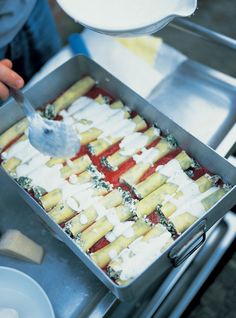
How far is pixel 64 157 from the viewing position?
1051 millimetres

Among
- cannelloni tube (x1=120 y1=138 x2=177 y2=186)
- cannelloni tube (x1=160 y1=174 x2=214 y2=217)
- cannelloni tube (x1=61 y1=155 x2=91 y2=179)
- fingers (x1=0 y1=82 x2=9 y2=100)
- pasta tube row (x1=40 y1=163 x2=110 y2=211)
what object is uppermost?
fingers (x1=0 y1=82 x2=9 y2=100)

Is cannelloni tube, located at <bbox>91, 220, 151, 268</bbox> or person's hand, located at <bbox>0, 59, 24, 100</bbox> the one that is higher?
person's hand, located at <bbox>0, 59, 24, 100</bbox>

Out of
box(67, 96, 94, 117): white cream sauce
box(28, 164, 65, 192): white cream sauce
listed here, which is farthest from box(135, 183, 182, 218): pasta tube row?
box(67, 96, 94, 117): white cream sauce

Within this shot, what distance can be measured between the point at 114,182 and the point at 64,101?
0.29 meters

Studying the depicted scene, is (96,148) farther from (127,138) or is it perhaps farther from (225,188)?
(225,188)

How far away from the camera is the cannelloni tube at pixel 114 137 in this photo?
1.08 m

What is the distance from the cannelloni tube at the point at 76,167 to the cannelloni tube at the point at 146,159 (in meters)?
0.10

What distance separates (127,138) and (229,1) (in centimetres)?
184

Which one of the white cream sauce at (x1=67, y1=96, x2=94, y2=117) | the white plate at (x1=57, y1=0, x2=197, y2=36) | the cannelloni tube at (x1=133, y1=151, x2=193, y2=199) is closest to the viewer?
the white plate at (x1=57, y1=0, x2=197, y2=36)

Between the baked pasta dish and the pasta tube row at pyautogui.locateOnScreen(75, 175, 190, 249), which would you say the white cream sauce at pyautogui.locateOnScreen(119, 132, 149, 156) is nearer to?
the baked pasta dish

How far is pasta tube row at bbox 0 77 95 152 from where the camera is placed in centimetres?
110

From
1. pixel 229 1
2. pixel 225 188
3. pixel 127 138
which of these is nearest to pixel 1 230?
pixel 127 138

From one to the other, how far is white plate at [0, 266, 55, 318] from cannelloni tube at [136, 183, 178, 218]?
28 centimetres

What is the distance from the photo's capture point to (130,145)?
42.6 inches
